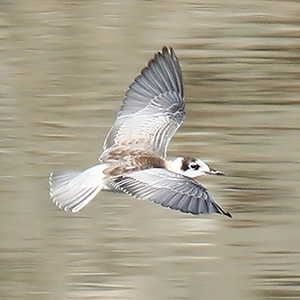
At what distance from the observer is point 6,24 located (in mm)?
4762

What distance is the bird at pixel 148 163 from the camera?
345 centimetres

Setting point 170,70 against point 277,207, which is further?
point 277,207

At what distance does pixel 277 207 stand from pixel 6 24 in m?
0.98

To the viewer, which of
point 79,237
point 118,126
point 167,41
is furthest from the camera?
point 79,237

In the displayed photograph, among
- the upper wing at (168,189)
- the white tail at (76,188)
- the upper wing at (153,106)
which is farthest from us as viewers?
the upper wing at (153,106)

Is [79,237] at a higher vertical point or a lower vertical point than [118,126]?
lower

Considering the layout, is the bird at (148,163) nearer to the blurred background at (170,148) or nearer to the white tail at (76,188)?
the white tail at (76,188)

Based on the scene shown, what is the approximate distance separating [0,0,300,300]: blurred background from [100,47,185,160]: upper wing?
0.51 m

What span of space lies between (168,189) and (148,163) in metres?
0.23

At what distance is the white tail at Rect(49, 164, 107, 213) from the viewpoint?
3654 millimetres

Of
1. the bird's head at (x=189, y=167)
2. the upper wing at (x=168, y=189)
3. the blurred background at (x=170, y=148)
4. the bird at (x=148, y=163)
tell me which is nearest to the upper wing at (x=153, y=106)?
the bird at (x=148, y=163)

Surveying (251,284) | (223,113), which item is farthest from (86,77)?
(251,284)

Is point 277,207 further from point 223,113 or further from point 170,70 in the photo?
point 170,70

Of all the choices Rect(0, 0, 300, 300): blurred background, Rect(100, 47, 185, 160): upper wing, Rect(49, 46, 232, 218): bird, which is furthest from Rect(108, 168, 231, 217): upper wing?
Rect(0, 0, 300, 300): blurred background
